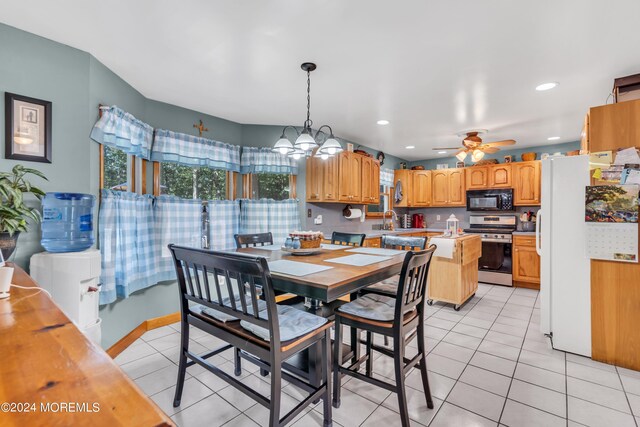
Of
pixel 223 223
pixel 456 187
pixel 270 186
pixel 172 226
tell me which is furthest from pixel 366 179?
pixel 172 226

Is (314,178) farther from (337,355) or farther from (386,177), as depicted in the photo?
(337,355)

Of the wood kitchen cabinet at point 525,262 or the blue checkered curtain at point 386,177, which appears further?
the blue checkered curtain at point 386,177

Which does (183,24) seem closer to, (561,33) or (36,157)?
(36,157)

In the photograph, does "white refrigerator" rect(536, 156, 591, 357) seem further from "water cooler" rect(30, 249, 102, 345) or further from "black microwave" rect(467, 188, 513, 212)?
"water cooler" rect(30, 249, 102, 345)

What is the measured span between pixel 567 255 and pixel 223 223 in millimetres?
3354

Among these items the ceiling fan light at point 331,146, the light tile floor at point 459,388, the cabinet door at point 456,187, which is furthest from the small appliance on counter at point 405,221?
the ceiling fan light at point 331,146

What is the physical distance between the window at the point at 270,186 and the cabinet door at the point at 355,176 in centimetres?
88

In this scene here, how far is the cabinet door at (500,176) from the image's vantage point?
5.13 m

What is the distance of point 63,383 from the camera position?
572mm

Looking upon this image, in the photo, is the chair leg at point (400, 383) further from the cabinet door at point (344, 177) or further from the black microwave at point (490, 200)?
the black microwave at point (490, 200)

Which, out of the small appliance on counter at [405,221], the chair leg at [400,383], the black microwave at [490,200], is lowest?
the chair leg at [400,383]

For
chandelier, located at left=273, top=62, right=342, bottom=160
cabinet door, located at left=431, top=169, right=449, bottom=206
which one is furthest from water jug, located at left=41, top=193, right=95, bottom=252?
cabinet door, located at left=431, top=169, right=449, bottom=206

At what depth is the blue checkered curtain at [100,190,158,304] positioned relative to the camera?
2377 millimetres

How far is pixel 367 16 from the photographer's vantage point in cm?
178
